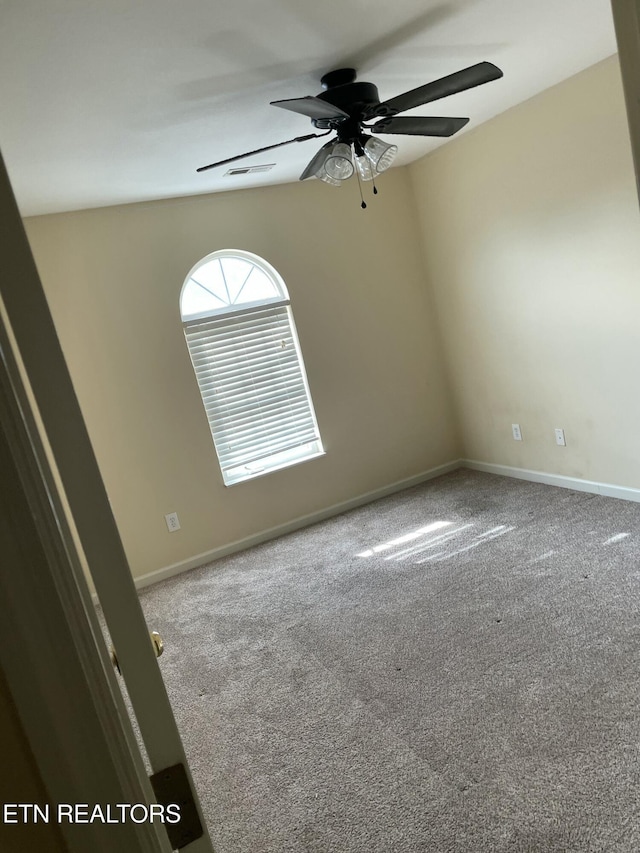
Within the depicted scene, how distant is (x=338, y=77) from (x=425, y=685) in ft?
8.68

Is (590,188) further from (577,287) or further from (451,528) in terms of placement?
(451,528)

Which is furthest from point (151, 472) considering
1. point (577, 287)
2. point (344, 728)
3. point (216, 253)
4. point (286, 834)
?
point (577, 287)

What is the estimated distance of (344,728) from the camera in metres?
2.44

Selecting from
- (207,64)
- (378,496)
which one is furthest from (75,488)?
(378,496)

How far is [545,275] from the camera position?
4.16 metres

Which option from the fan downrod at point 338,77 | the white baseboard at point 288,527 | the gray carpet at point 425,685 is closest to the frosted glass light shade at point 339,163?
the fan downrod at point 338,77

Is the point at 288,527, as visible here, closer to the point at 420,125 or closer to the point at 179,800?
the point at 420,125

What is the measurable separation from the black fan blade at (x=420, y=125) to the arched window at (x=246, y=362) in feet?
6.88

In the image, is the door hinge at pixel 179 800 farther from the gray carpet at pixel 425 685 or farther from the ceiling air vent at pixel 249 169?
the ceiling air vent at pixel 249 169

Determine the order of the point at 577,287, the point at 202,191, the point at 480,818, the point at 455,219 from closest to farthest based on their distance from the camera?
the point at 480,818 < the point at 577,287 < the point at 202,191 < the point at 455,219

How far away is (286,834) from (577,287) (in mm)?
3428

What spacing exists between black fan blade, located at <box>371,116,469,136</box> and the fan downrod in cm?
29

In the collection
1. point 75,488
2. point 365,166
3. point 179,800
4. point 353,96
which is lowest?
point 179,800

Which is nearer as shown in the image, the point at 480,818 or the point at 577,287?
the point at 480,818
